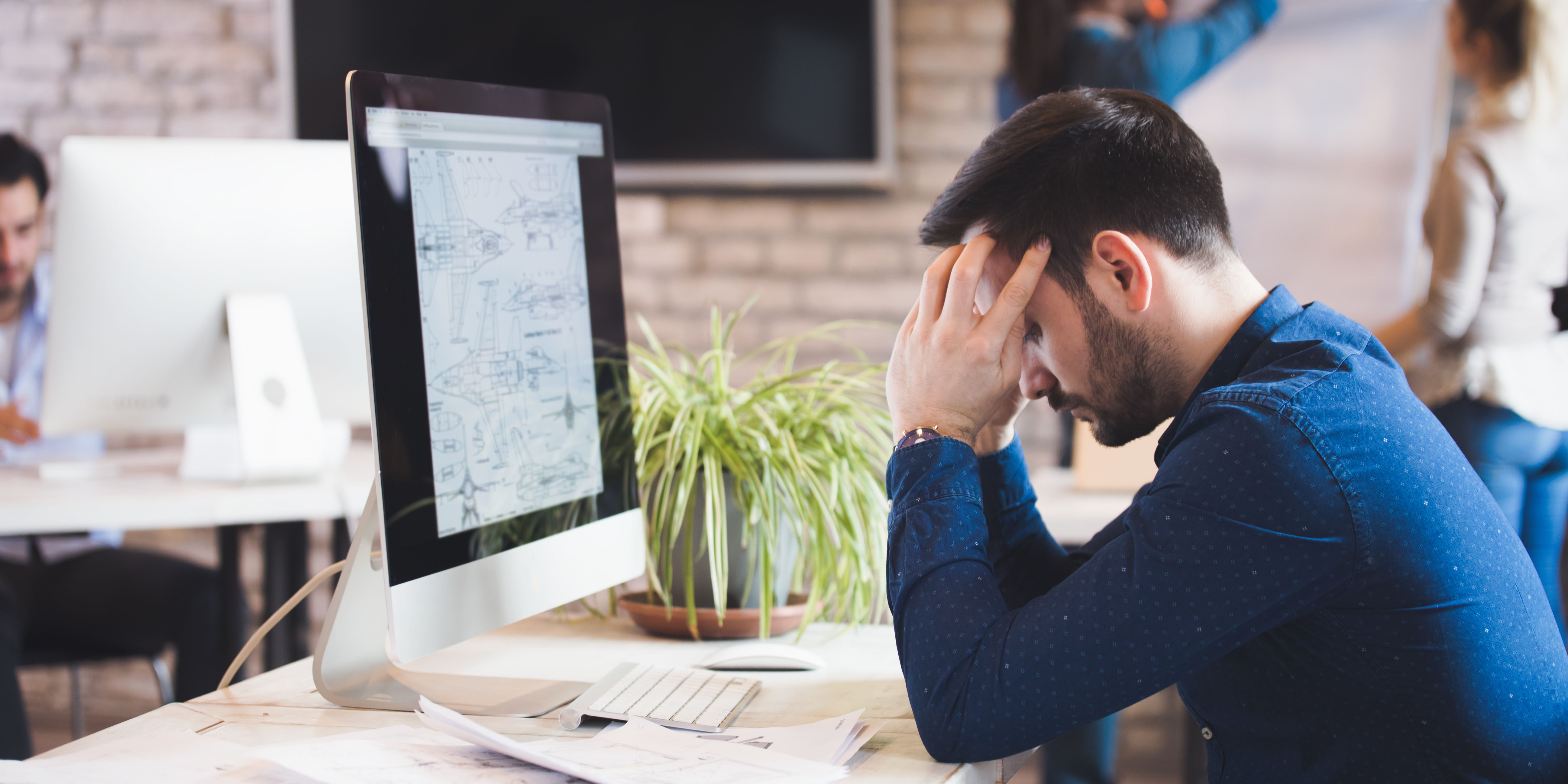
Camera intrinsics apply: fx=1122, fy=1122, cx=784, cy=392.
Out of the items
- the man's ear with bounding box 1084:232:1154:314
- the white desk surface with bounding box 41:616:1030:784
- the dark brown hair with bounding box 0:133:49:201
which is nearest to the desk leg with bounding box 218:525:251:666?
the white desk surface with bounding box 41:616:1030:784

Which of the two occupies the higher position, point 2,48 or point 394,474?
point 2,48

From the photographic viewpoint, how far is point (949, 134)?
107 inches

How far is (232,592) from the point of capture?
1969 mm

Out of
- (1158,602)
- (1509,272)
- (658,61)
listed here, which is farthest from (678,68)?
(1158,602)

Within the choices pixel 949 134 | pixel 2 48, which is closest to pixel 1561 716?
pixel 949 134

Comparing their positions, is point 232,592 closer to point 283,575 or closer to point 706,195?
point 283,575

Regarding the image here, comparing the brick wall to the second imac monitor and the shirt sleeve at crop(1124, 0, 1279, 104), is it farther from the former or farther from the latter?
the second imac monitor

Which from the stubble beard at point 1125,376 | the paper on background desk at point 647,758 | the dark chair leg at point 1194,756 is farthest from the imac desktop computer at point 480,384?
the dark chair leg at point 1194,756

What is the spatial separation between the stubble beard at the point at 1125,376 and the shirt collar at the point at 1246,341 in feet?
0.09

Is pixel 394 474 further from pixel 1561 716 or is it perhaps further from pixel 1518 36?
pixel 1518 36

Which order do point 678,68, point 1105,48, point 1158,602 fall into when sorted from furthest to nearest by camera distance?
point 678,68
point 1105,48
point 1158,602

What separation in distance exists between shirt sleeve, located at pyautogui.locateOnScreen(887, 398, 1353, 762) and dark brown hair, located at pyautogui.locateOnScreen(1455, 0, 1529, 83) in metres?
1.89

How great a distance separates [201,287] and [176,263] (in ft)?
0.16

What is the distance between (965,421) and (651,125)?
2.06m
